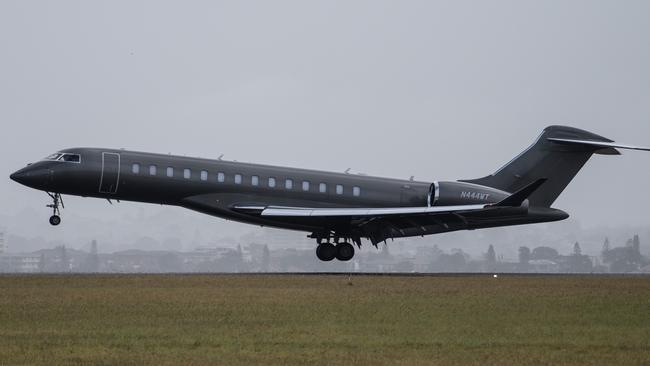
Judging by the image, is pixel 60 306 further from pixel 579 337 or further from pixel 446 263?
pixel 446 263

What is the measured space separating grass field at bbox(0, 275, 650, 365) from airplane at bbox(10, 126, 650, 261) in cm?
794

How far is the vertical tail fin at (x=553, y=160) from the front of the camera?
4097 centimetres

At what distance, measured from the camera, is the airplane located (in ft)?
121

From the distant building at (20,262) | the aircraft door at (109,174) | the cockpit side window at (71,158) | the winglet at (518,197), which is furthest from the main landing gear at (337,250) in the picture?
the distant building at (20,262)

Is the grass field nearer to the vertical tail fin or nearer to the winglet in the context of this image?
the winglet

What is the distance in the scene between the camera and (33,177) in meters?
37.0

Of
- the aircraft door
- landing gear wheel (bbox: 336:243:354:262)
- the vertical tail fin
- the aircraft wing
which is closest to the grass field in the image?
the aircraft wing

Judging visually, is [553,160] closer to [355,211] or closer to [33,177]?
[355,211]

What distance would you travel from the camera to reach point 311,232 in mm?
40219

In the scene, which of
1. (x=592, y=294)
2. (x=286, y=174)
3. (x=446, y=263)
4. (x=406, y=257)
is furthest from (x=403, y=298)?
(x=406, y=257)

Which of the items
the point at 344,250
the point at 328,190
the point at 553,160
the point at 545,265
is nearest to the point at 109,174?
the point at 328,190

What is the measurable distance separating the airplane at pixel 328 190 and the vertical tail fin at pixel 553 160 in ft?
0.12

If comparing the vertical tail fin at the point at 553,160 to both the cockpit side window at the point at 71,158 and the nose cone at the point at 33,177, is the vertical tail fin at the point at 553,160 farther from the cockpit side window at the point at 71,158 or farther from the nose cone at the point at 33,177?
the nose cone at the point at 33,177

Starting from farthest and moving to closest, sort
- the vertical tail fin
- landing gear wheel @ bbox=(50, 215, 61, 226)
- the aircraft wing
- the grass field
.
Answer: the vertical tail fin → landing gear wheel @ bbox=(50, 215, 61, 226) → the aircraft wing → the grass field
